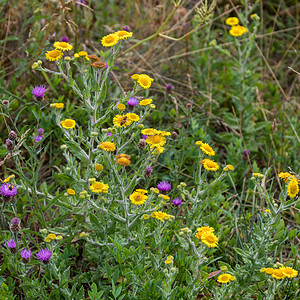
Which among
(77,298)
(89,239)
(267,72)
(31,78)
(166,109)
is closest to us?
(77,298)

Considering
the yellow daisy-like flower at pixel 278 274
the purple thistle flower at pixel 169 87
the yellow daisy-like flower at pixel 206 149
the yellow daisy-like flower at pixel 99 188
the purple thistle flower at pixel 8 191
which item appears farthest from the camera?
the purple thistle flower at pixel 169 87

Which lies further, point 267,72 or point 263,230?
point 267,72

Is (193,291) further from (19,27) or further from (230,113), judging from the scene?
(19,27)

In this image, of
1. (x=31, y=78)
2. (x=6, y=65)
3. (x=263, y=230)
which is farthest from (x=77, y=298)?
(x=6, y=65)

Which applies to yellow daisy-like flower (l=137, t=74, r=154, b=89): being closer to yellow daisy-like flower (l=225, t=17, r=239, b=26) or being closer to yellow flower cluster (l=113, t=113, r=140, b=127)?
yellow flower cluster (l=113, t=113, r=140, b=127)

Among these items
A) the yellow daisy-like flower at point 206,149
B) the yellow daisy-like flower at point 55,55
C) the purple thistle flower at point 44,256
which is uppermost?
the yellow daisy-like flower at point 55,55

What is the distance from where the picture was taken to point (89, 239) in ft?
6.06

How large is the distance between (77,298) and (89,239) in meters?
0.25

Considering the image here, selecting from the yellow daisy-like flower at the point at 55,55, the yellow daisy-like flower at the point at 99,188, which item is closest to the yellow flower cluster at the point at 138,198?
the yellow daisy-like flower at the point at 99,188

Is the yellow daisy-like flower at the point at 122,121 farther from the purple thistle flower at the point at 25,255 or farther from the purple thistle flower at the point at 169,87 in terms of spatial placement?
→ the purple thistle flower at the point at 169,87

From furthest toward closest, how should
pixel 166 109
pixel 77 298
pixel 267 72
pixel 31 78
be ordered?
pixel 267 72, pixel 166 109, pixel 31 78, pixel 77 298

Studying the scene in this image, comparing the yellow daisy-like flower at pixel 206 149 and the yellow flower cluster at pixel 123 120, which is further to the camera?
the yellow daisy-like flower at pixel 206 149

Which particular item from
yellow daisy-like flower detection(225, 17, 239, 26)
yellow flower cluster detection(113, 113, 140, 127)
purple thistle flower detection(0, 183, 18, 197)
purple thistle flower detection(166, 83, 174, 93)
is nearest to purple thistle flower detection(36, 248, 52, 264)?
purple thistle flower detection(0, 183, 18, 197)

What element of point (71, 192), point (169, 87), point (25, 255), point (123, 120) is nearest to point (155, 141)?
point (123, 120)
